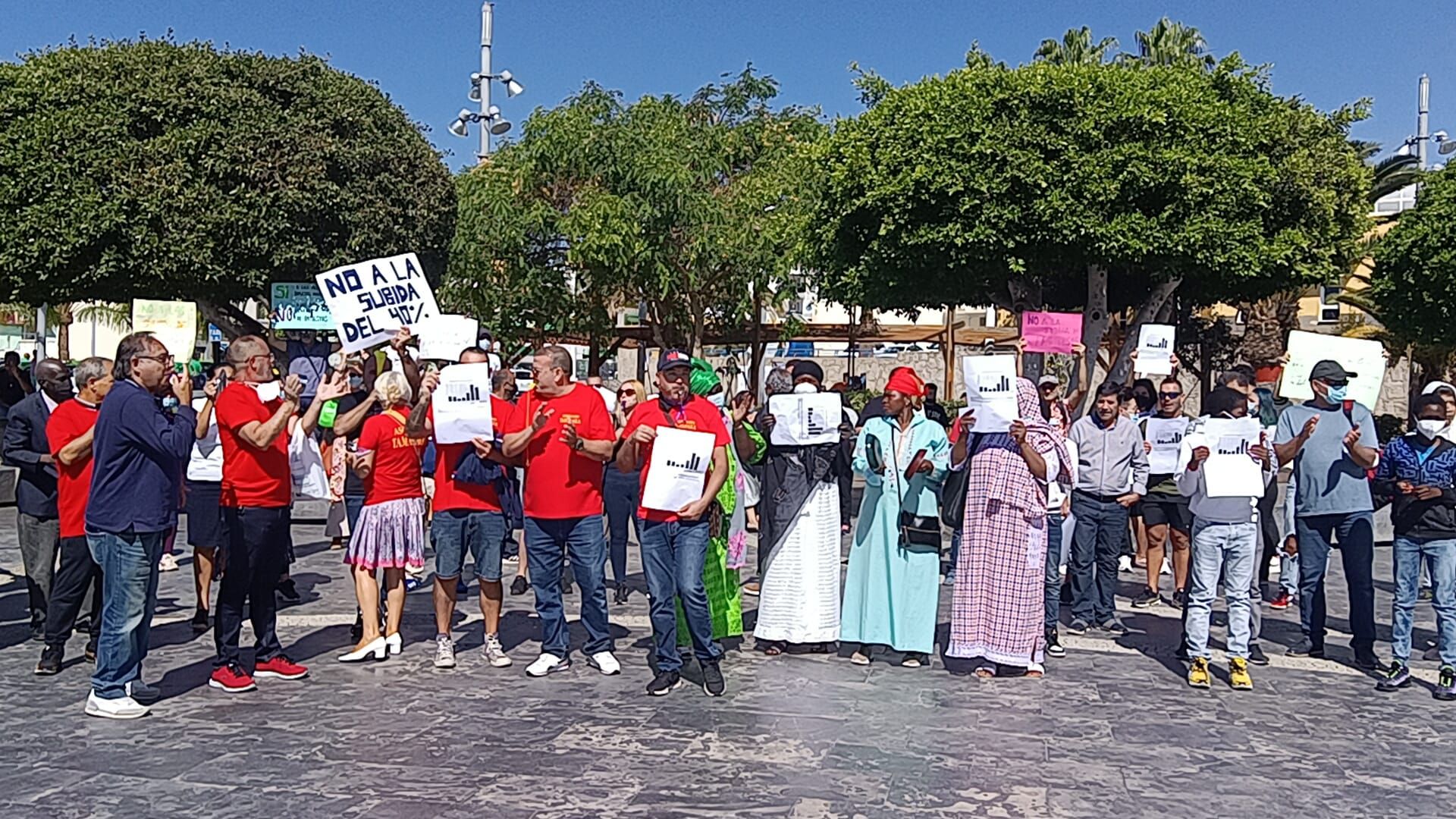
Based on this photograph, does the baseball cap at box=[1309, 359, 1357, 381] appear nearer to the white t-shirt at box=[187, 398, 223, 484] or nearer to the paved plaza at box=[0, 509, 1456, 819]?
the paved plaza at box=[0, 509, 1456, 819]

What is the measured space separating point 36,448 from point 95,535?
182 cm

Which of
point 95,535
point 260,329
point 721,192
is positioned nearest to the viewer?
point 95,535

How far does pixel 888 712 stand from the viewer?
703cm

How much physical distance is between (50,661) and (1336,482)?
7.68 meters

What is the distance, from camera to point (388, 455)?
26.1 feet

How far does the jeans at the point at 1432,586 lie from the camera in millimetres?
7660

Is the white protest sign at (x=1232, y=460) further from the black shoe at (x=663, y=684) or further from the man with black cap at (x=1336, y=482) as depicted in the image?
the black shoe at (x=663, y=684)

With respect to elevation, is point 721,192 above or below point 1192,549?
above

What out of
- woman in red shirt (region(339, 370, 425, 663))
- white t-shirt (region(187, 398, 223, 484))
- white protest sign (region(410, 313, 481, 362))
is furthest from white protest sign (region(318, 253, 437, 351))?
white t-shirt (region(187, 398, 223, 484))

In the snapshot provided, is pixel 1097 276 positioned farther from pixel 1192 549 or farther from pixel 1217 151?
pixel 1192 549

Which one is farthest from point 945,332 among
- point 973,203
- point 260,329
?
point 260,329

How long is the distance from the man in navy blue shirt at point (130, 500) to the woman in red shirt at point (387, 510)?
1.30 m

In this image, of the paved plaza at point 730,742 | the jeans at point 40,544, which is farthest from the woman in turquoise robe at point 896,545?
the jeans at point 40,544

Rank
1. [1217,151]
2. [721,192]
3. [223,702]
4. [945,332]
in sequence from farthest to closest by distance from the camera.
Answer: [945,332] < [721,192] < [1217,151] < [223,702]
